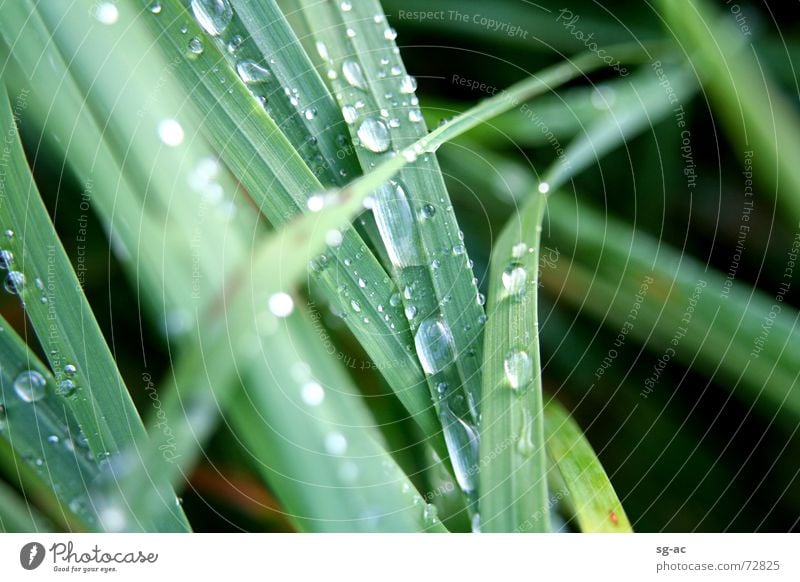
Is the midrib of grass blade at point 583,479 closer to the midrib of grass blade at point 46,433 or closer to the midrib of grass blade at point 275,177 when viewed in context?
the midrib of grass blade at point 275,177

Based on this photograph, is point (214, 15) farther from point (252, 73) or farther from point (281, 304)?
point (281, 304)

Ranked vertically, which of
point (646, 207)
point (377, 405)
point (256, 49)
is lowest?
point (377, 405)

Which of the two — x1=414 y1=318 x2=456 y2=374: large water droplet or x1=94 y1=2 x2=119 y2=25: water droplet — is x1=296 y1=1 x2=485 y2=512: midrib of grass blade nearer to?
x1=414 y1=318 x2=456 y2=374: large water droplet

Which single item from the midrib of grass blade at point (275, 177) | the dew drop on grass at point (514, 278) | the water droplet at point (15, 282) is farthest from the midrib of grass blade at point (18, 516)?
the dew drop on grass at point (514, 278)
